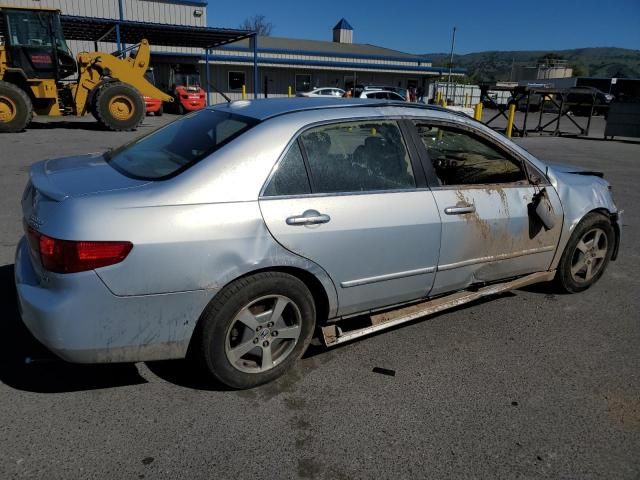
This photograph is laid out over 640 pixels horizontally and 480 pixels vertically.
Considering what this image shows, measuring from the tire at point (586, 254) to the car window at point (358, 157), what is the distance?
1.77 meters

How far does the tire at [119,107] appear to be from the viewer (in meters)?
15.3

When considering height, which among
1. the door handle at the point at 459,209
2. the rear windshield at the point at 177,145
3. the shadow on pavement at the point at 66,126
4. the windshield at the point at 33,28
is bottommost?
the shadow on pavement at the point at 66,126

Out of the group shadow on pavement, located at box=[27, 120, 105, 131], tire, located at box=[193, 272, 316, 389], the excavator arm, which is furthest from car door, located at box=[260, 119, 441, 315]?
shadow on pavement, located at box=[27, 120, 105, 131]

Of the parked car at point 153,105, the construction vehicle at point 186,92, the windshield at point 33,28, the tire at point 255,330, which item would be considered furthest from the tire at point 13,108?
the tire at point 255,330

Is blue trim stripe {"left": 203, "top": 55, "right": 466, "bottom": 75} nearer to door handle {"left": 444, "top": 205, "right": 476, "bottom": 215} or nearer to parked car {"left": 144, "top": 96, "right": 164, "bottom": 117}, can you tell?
parked car {"left": 144, "top": 96, "right": 164, "bottom": 117}

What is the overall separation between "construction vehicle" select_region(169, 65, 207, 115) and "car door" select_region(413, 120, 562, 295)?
78.9ft

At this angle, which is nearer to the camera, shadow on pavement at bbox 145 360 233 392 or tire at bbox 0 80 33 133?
shadow on pavement at bbox 145 360 233 392

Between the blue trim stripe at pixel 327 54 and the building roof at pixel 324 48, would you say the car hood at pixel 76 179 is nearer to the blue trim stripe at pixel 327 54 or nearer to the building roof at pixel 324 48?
the blue trim stripe at pixel 327 54

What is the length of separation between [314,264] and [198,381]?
958 mm

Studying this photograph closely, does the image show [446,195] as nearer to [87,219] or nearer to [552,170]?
[552,170]

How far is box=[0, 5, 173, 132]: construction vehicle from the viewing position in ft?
46.3

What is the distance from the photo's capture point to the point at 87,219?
2.30 m

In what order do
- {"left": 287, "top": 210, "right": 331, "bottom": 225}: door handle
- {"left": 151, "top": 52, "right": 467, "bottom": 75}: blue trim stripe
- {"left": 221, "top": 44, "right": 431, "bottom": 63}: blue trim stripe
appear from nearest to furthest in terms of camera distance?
{"left": 287, "top": 210, "right": 331, "bottom": 225}: door handle < {"left": 151, "top": 52, "right": 467, "bottom": 75}: blue trim stripe < {"left": 221, "top": 44, "right": 431, "bottom": 63}: blue trim stripe

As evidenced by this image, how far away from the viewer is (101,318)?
236 centimetres
